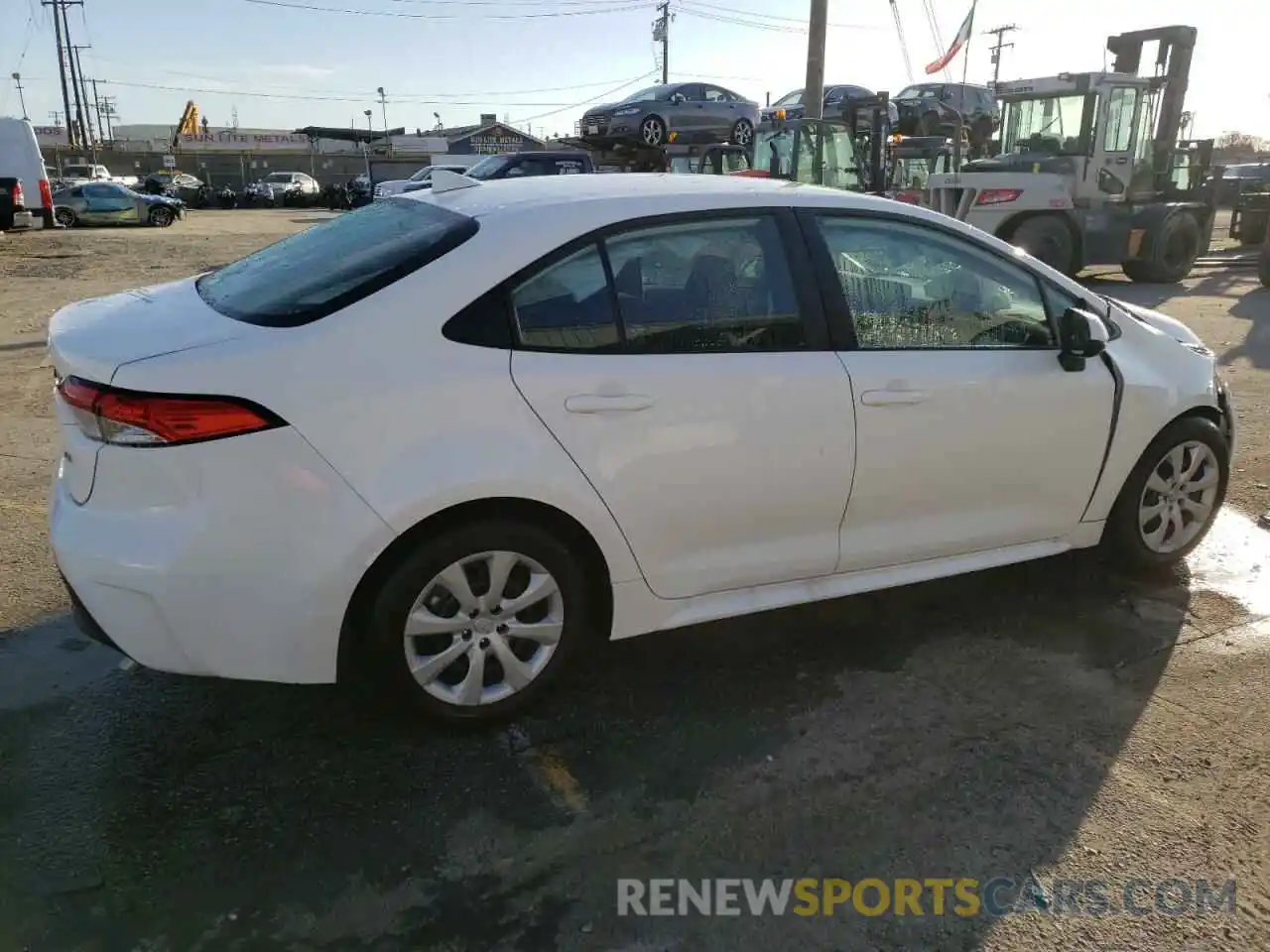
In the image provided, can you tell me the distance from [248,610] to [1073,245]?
1385cm

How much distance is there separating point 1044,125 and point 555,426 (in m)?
14.1

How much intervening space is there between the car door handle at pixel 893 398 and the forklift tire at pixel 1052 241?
1175cm

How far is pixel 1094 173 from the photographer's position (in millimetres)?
13680

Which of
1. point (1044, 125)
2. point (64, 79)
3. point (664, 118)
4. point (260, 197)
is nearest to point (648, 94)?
point (664, 118)

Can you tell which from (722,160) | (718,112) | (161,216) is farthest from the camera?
(161,216)

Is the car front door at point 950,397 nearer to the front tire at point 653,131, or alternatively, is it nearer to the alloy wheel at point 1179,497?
the alloy wheel at point 1179,497

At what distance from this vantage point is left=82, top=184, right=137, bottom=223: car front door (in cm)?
2869

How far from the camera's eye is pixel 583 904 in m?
2.32

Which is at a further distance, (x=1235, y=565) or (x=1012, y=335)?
(x=1235, y=565)

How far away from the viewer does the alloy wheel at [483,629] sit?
2.77 m

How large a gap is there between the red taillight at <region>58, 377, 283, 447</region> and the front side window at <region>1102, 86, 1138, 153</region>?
1433 centimetres

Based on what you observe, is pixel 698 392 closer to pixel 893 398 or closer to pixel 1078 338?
pixel 893 398

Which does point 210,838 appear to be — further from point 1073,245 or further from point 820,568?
point 1073,245

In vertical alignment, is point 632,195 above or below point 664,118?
below
